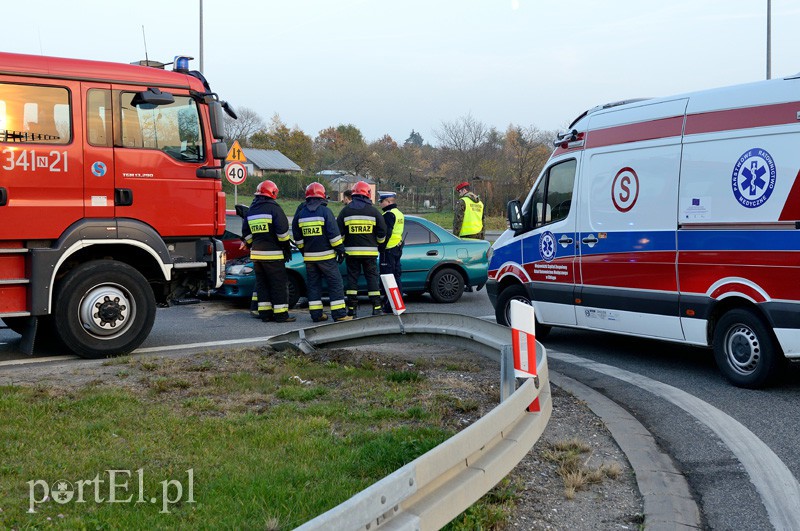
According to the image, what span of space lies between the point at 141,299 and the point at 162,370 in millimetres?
1755

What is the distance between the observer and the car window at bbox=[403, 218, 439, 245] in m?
14.1

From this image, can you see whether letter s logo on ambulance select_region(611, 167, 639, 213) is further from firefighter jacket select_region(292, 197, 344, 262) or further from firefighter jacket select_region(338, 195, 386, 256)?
firefighter jacket select_region(292, 197, 344, 262)

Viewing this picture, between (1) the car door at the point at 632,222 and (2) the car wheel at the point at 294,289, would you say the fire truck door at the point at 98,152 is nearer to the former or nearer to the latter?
(2) the car wheel at the point at 294,289

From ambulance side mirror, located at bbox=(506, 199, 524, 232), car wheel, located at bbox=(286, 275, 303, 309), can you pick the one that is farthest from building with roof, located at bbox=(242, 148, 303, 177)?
ambulance side mirror, located at bbox=(506, 199, 524, 232)

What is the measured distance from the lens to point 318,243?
12.0m

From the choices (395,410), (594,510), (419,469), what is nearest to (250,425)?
(395,410)

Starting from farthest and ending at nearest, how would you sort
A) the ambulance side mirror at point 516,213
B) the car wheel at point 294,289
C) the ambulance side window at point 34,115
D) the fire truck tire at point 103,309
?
the car wheel at point 294,289 → the ambulance side mirror at point 516,213 → the fire truck tire at point 103,309 → the ambulance side window at point 34,115

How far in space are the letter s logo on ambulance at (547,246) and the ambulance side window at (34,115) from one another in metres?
5.30

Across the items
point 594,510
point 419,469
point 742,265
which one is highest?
point 742,265

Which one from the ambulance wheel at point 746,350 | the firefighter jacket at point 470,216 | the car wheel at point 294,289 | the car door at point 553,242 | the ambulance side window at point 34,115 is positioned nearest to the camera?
the ambulance wheel at point 746,350

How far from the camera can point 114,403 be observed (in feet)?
20.6

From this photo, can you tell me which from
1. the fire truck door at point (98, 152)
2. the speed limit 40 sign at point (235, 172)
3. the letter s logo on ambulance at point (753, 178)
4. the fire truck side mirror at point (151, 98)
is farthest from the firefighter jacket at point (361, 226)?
the speed limit 40 sign at point (235, 172)

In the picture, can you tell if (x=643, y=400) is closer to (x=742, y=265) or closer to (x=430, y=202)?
(x=742, y=265)

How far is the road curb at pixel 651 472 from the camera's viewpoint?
4.57 metres
